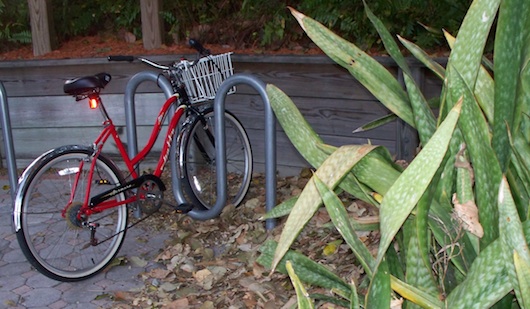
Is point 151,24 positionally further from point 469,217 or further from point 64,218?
point 469,217

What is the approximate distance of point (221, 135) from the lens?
4.27 meters

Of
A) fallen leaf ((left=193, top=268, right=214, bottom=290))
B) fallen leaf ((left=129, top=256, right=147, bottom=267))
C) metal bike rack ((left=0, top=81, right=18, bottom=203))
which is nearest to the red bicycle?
fallen leaf ((left=129, top=256, right=147, bottom=267))

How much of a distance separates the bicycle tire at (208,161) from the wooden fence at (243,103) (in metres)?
0.18

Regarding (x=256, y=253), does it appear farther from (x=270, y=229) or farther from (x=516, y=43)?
(x=516, y=43)

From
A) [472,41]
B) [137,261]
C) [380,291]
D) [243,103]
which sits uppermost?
[472,41]

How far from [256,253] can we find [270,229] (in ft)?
0.95

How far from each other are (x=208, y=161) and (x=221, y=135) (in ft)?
2.16

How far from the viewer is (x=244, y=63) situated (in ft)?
17.1

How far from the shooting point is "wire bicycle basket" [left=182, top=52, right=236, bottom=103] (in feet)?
14.4

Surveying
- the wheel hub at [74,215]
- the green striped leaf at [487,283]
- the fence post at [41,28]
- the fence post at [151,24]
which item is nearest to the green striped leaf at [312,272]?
the green striped leaf at [487,283]

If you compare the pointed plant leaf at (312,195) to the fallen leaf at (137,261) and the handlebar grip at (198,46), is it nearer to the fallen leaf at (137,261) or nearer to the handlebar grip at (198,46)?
the fallen leaf at (137,261)

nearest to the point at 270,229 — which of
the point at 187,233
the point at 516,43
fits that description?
the point at 187,233

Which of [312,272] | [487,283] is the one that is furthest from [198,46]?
[487,283]

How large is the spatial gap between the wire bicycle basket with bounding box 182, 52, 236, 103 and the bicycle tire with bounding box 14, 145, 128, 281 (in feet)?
2.52
